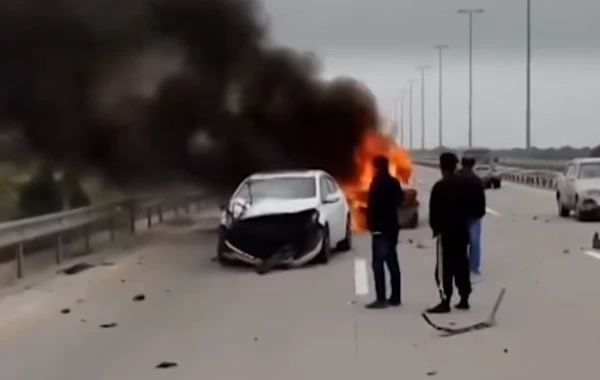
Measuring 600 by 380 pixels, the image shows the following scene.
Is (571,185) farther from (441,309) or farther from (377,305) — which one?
(441,309)

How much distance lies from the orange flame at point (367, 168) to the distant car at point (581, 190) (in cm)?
413

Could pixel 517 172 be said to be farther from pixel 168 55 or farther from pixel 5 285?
pixel 5 285

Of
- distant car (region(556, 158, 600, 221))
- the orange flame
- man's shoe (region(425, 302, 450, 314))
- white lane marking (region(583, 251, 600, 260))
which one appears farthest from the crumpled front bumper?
distant car (region(556, 158, 600, 221))

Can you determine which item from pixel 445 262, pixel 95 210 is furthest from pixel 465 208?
pixel 95 210

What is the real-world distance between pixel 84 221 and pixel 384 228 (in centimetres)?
774

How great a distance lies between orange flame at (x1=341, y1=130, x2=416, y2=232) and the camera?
84.3 ft

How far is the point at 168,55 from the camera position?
27625 millimetres

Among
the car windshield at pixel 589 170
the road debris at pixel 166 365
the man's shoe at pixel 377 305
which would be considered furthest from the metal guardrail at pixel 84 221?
the car windshield at pixel 589 170

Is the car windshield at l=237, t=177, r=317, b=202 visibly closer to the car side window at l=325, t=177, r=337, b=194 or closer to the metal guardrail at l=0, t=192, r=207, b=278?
the car side window at l=325, t=177, r=337, b=194

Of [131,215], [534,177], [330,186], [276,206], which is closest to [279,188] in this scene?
[330,186]

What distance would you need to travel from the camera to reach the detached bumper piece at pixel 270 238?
57.7ft

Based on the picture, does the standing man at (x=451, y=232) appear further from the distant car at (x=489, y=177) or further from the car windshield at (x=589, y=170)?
the distant car at (x=489, y=177)

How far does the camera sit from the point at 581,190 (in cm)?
2939

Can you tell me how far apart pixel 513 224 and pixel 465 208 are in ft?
55.7
